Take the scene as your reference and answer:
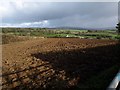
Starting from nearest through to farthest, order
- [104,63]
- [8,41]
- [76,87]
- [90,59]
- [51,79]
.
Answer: [76,87] < [51,79] < [104,63] < [90,59] < [8,41]

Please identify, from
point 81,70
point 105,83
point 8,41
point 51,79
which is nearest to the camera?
point 105,83

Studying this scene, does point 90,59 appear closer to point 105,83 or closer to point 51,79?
point 51,79

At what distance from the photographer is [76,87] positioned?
9906 mm

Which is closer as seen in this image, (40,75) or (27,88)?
(27,88)

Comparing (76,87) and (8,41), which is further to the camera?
(8,41)

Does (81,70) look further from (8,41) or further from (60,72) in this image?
(8,41)

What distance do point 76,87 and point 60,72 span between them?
3168mm

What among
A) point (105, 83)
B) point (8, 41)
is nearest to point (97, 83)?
point (105, 83)

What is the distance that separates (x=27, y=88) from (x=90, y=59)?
8.07 m

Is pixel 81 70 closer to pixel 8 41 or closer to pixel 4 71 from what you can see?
A: pixel 4 71

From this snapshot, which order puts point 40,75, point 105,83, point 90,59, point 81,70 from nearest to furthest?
point 105,83 → point 40,75 → point 81,70 → point 90,59

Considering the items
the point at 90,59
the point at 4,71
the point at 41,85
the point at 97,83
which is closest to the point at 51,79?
the point at 41,85

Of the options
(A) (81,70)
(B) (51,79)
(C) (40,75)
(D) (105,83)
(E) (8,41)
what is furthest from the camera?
(E) (8,41)

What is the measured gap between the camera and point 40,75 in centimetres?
1254
